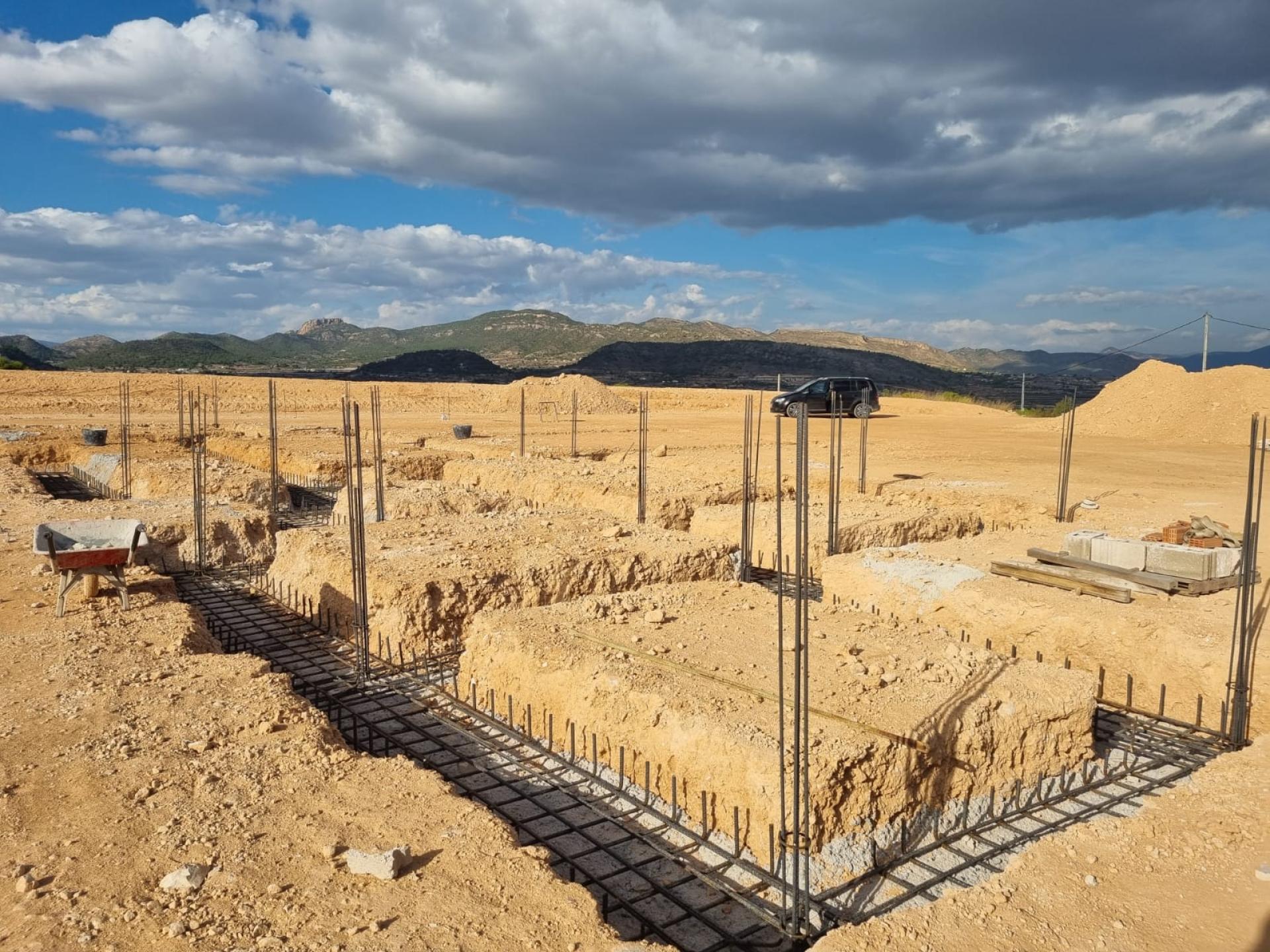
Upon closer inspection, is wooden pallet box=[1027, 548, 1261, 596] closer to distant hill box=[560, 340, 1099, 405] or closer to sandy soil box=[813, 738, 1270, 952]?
sandy soil box=[813, 738, 1270, 952]

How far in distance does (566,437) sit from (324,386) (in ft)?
69.0

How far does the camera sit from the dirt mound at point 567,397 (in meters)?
34.8

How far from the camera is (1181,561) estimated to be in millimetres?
7355

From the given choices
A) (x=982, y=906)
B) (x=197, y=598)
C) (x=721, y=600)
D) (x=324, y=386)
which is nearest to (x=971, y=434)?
(x=721, y=600)

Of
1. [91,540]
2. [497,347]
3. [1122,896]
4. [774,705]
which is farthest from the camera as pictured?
[497,347]

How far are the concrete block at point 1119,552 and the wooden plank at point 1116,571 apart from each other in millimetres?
181

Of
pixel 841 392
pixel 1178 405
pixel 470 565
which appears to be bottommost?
pixel 470 565

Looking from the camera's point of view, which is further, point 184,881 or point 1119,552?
point 1119,552

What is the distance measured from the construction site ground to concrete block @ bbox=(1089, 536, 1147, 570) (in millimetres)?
833

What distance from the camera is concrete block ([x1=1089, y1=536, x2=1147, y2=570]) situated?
7715 mm

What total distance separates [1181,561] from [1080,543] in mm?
906

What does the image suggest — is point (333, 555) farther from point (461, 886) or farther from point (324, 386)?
point (324, 386)

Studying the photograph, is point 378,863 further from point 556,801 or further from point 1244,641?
point 1244,641

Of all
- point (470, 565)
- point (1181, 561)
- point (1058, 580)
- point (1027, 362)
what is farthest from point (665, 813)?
point (1027, 362)
